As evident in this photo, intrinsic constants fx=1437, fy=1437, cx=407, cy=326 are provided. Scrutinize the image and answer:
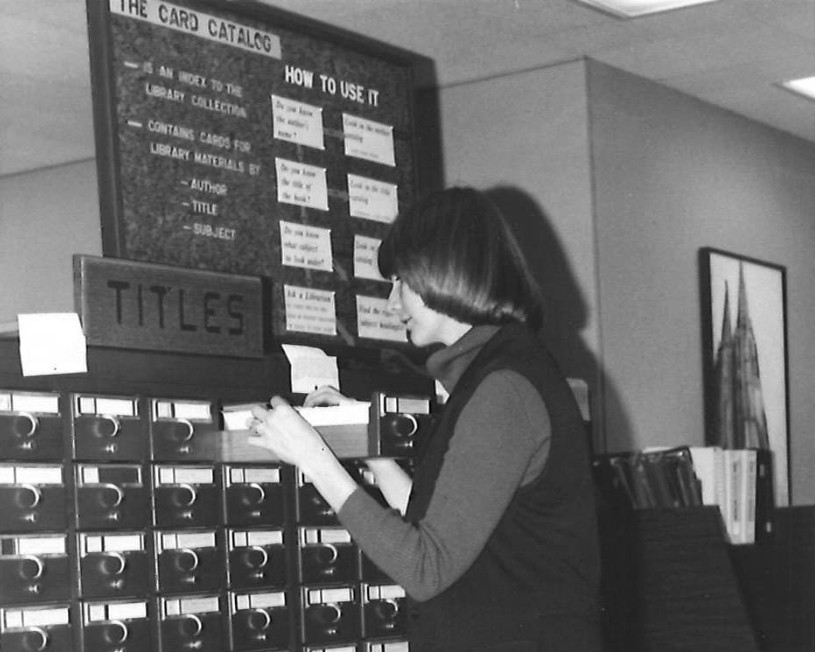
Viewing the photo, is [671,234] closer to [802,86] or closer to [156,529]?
[802,86]

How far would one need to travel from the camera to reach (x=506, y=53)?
4715 millimetres

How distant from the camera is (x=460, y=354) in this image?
80.8 inches

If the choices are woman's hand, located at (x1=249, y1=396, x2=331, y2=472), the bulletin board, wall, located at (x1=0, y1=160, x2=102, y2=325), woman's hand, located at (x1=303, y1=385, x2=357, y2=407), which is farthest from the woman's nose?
wall, located at (x1=0, y1=160, x2=102, y2=325)

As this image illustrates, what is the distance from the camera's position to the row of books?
370 centimetres

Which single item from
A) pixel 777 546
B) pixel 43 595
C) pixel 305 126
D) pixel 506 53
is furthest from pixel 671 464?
pixel 43 595

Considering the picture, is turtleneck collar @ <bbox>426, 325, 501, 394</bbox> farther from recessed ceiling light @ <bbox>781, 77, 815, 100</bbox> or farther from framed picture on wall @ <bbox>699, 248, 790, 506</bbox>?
recessed ceiling light @ <bbox>781, 77, 815, 100</bbox>

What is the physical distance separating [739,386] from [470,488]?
12.0 feet

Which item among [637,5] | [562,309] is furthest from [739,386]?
[637,5]

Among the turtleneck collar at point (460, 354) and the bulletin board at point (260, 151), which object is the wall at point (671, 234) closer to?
the bulletin board at point (260, 151)

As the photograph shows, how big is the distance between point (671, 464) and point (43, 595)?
6.42ft

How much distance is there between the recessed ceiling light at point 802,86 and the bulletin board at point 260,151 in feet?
7.59

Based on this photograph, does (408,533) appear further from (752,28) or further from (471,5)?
(752,28)

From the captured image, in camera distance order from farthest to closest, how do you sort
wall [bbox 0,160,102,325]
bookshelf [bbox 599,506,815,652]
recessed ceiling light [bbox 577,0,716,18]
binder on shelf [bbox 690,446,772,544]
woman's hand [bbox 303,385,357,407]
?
wall [bbox 0,160,102,325]
recessed ceiling light [bbox 577,0,716,18]
binder on shelf [bbox 690,446,772,544]
bookshelf [bbox 599,506,815,652]
woman's hand [bbox 303,385,357,407]

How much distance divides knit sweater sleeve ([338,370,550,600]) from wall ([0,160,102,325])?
448 centimetres
